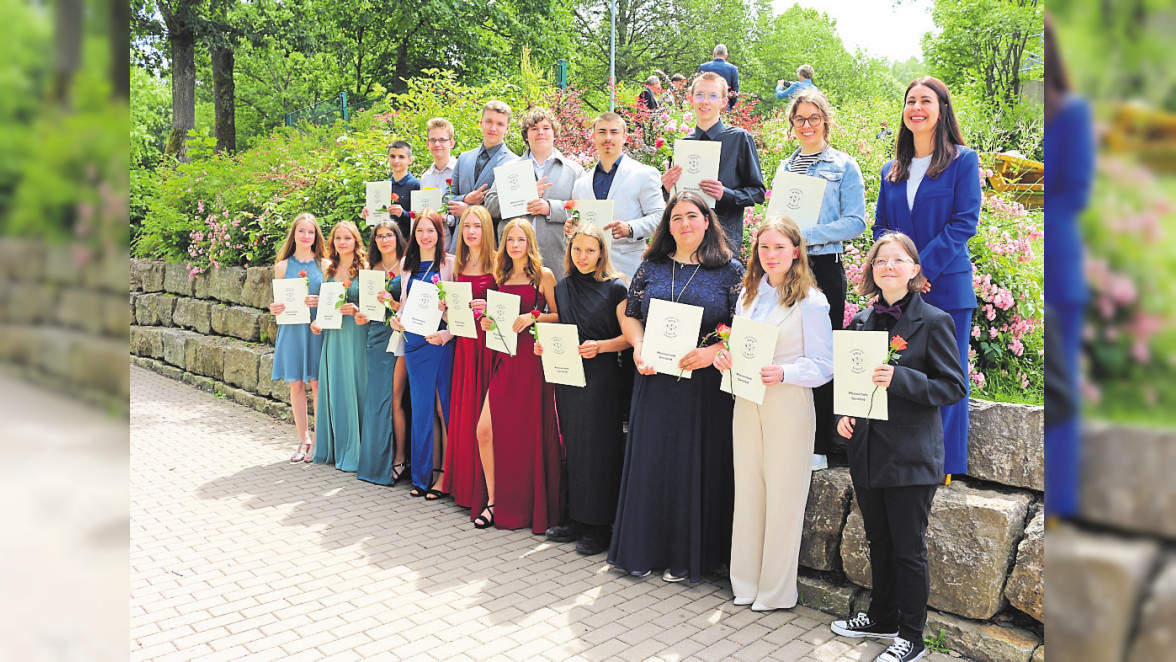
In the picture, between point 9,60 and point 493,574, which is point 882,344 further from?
point 9,60

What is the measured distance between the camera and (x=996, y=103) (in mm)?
22250

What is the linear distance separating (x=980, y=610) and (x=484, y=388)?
12.1ft

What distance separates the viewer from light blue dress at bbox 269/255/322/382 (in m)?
8.20

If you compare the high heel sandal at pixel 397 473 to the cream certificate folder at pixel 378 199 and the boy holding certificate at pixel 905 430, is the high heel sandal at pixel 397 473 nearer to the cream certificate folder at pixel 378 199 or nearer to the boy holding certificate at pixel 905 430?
the cream certificate folder at pixel 378 199

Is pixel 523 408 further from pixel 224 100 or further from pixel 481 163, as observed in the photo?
pixel 224 100

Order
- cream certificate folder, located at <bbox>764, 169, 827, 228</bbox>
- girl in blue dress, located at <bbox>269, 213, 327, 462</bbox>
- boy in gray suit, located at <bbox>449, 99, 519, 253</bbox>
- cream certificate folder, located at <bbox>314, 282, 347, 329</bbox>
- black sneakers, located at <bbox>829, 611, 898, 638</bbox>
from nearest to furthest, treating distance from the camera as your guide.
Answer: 1. black sneakers, located at <bbox>829, 611, 898, 638</bbox>
2. cream certificate folder, located at <bbox>764, 169, 827, 228</bbox>
3. boy in gray suit, located at <bbox>449, 99, 519, 253</bbox>
4. cream certificate folder, located at <bbox>314, 282, 347, 329</bbox>
5. girl in blue dress, located at <bbox>269, 213, 327, 462</bbox>

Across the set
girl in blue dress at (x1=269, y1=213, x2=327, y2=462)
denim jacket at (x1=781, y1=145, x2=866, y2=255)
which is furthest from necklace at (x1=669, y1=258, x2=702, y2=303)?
girl in blue dress at (x1=269, y1=213, x2=327, y2=462)

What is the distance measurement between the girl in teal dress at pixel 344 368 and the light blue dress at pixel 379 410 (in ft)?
0.75

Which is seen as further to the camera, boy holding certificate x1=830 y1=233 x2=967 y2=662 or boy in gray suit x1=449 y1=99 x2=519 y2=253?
boy in gray suit x1=449 y1=99 x2=519 y2=253

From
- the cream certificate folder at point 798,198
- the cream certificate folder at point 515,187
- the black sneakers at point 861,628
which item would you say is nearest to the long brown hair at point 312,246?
the cream certificate folder at point 515,187

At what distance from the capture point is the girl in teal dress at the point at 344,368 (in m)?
7.72

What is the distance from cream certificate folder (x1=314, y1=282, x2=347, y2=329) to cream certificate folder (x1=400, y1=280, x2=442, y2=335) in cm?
114

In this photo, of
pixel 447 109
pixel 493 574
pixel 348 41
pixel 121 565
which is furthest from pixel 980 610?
Answer: pixel 348 41

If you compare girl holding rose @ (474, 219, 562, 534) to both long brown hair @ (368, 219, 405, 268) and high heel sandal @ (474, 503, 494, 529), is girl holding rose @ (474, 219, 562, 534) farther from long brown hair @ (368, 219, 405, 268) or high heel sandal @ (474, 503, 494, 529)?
long brown hair @ (368, 219, 405, 268)
